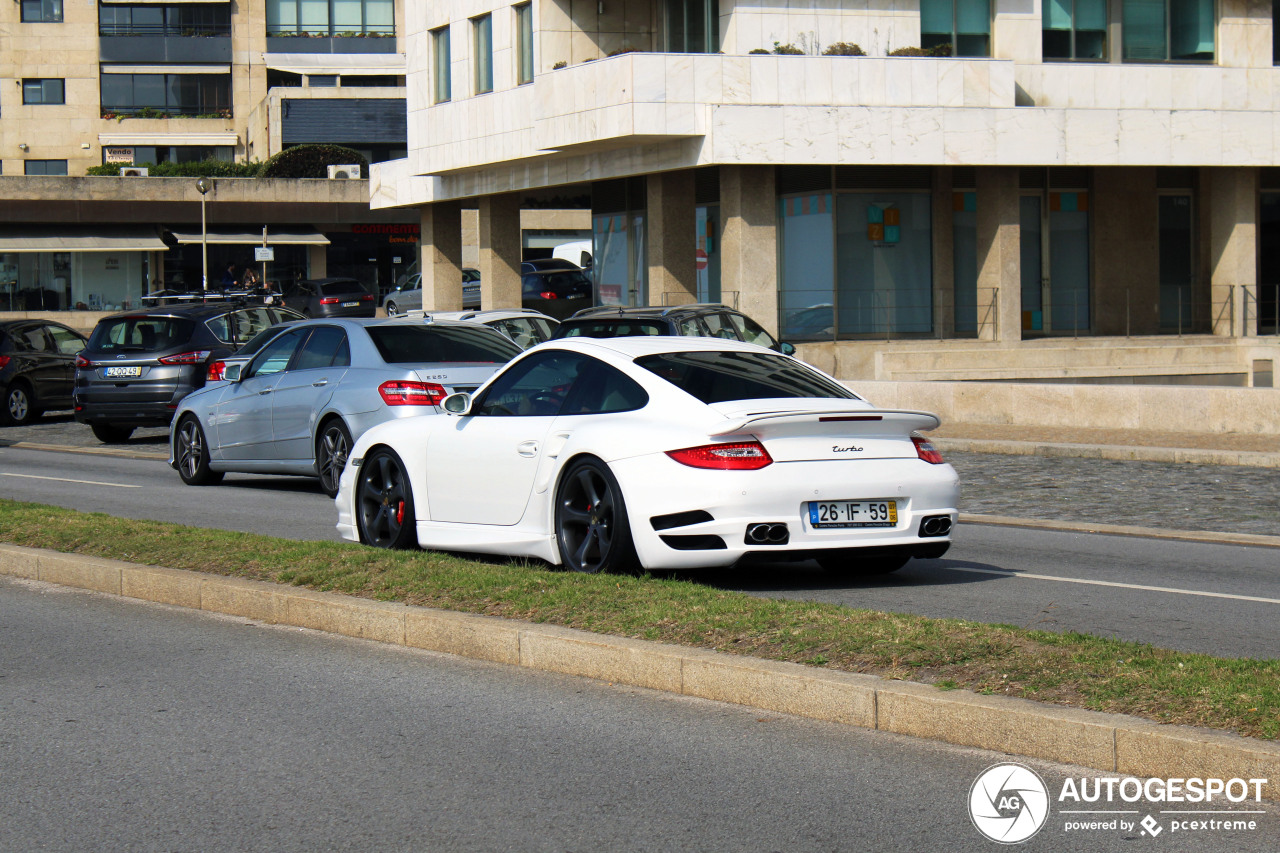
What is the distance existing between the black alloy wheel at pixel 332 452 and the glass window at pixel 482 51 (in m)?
24.5

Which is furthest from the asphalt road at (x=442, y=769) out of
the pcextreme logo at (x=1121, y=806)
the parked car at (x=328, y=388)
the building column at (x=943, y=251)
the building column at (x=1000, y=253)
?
the building column at (x=943, y=251)

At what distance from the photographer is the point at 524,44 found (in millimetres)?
36344

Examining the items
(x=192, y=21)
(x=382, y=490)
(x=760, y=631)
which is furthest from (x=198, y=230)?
(x=760, y=631)

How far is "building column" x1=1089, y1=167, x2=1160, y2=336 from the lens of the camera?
116 feet

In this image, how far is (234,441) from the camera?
1606 cm

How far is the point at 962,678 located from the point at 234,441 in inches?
453

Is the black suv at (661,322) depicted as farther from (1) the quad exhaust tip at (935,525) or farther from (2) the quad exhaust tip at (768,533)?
(2) the quad exhaust tip at (768,533)

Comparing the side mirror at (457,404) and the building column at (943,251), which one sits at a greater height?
the building column at (943,251)

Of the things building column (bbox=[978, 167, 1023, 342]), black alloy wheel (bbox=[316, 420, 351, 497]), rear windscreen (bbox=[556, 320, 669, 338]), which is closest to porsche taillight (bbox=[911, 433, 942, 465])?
black alloy wheel (bbox=[316, 420, 351, 497])

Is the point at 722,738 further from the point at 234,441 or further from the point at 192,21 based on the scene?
the point at 192,21

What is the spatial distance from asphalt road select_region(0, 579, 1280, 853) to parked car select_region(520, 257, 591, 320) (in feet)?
125

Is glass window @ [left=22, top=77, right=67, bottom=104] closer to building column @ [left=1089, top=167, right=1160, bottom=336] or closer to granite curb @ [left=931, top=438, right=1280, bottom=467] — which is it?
building column @ [left=1089, top=167, right=1160, bottom=336]

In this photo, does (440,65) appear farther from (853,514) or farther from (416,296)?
(853,514)

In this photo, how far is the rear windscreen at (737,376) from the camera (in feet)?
29.2
